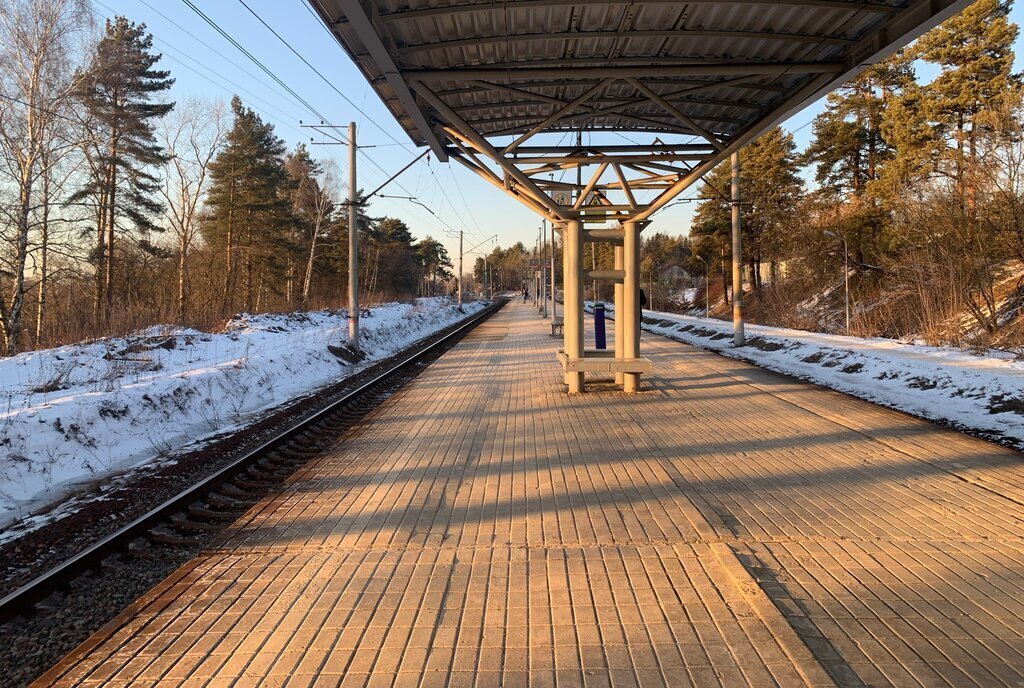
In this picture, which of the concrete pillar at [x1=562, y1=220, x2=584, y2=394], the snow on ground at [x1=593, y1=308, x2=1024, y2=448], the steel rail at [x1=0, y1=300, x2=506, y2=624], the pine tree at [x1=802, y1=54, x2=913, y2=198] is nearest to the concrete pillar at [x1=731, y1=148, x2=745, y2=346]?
the snow on ground at [x1=593, y1=308, x2=1024, y2=448]

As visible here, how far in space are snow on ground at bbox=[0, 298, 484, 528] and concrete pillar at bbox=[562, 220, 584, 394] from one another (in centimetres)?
548

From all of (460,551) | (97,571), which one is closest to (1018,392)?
(460,551)

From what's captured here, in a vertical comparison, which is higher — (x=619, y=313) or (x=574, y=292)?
(x=574, y=292)

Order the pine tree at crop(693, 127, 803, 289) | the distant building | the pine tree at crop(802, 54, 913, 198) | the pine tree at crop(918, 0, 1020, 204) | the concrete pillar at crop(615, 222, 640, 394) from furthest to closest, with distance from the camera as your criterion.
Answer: the distant building → the pine tree at crop(693, 127, 803, 289) → the pine tree at crop(802, 54, 913, 198) → the pine tree at crop(918, 0, 1020, 204) → the concrete pillar at crop(615, 222, 640, 394)

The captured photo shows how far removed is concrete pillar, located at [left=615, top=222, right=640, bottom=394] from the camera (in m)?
9.61

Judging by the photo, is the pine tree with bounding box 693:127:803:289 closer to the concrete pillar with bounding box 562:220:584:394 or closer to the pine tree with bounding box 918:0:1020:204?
the pine tree with bounding box 918:0:1020:204

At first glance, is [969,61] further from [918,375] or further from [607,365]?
[607,365]

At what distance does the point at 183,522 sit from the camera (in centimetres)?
477

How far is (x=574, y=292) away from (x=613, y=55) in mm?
3672

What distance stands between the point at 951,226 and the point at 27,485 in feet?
72.3

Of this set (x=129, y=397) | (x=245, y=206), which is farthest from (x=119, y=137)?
(x=129, y=397)

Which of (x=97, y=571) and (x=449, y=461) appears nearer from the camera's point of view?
(x=97, y=571)

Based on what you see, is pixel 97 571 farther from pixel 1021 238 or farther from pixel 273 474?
pixel 1021 238

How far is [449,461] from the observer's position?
6066 mm
